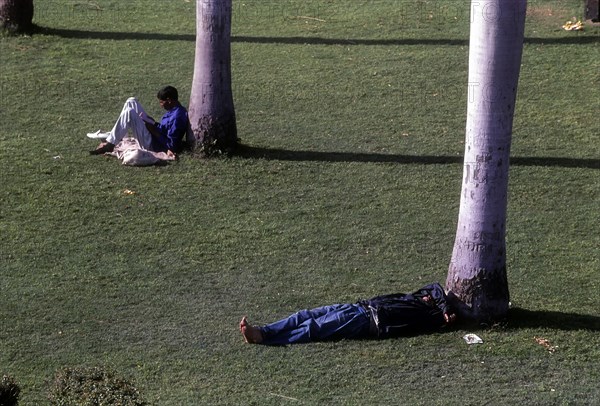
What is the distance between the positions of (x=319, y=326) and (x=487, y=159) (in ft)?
5.94

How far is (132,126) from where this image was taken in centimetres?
1177

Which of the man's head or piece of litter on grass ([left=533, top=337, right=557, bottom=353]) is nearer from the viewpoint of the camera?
piece of litter on grass ([left=533, top=337, right=557, bottom=353])

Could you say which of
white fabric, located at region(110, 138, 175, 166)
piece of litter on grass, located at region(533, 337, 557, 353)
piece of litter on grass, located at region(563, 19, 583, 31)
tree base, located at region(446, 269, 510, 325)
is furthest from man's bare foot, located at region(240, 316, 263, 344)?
piece of litter on grass, located at region(563, 19, 583, 31)

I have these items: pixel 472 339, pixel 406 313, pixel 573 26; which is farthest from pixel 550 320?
pixel 573 26

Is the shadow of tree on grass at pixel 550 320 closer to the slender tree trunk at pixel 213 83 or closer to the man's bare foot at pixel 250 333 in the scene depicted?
the man's bare foot at pixel 250 333

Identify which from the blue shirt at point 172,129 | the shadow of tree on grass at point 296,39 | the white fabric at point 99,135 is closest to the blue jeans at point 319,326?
the blue shirt at point 172,129

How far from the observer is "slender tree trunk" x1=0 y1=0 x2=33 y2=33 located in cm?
1550

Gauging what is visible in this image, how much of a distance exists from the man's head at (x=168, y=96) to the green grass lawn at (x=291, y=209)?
760 mm

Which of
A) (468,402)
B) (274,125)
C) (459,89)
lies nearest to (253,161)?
(274,125)

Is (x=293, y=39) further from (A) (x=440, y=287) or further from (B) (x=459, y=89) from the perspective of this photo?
(A) (x=440, y=287)

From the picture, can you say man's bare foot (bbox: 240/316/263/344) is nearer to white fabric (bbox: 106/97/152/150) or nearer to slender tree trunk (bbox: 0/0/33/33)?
white fabric (bbox: 106/97/152/150)

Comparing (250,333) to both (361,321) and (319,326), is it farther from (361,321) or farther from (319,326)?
(361,321)

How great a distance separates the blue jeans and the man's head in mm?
4317

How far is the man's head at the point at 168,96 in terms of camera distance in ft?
38.4
